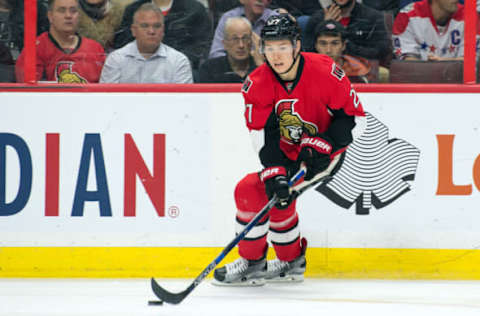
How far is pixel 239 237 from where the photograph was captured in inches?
117

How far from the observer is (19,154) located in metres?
3.29

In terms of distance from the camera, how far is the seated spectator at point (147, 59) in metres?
3.31

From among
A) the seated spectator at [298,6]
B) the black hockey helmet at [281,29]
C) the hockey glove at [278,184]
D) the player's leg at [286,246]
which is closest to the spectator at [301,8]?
the seated spectator at [298,6]

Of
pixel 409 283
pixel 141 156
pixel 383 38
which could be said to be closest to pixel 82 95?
pixel 141 156

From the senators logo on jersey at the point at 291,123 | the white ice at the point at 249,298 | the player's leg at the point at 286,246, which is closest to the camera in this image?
the white ice at the point at 249,298

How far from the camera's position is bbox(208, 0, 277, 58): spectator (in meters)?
3.31

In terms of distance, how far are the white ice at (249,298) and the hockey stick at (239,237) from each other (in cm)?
5

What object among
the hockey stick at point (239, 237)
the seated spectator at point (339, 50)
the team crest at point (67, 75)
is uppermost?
the seated spectator at point (339, 50)

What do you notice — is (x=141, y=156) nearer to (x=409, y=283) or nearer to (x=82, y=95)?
(x=82, y=95)

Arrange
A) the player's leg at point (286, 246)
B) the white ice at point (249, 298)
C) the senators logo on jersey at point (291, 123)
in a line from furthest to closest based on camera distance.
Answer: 1. the player's leg at point (286, 246)
2. the senators logo on jersey at point (291, 123)
3. the white ice at point (249, 298)

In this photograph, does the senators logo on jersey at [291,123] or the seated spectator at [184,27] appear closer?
the senators logo on jersey at [291,123]

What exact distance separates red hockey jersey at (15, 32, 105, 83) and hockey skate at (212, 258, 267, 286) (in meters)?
1.02

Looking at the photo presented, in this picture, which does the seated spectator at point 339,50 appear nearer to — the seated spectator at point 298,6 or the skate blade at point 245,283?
the seated spectator at point 298,6

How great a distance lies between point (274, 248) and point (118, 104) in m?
0.93
